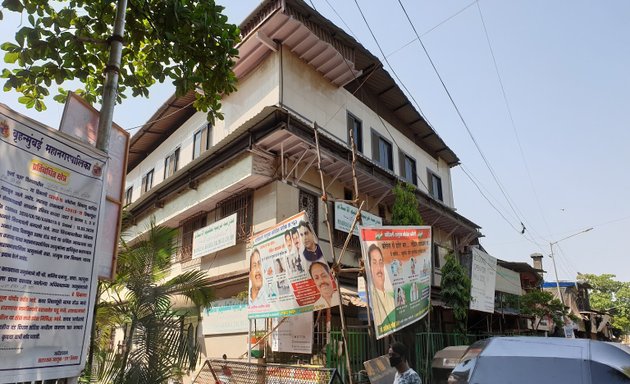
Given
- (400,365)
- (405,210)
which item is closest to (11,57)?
(400,365)

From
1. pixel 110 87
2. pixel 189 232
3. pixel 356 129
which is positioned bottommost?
pixel 110 87

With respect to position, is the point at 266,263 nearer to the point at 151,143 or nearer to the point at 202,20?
the point at 202,20

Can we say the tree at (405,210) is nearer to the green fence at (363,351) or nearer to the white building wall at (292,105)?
the white building wall at (292,105)

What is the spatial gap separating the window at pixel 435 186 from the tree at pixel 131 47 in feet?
52.8

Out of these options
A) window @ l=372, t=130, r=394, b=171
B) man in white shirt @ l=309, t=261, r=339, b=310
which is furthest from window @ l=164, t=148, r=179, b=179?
man in white shirt @ l=309, t=261, r=339, b=310

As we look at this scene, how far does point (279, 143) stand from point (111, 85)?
815cm

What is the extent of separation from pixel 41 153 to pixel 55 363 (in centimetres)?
141

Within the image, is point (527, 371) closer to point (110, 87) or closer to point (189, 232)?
point (110, 87)

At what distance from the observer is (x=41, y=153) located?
2.86 m

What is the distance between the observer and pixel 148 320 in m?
6.50

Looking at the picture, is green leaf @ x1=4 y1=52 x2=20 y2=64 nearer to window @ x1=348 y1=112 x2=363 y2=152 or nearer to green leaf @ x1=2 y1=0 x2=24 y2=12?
green leaf @ x1=2 y1=0 x2=24 y2=12

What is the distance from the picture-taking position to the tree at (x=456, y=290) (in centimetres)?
1380

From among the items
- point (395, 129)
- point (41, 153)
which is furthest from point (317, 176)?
point (41, 153)

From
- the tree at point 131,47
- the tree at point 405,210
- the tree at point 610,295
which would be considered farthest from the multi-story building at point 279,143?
the tree at point 610,295
